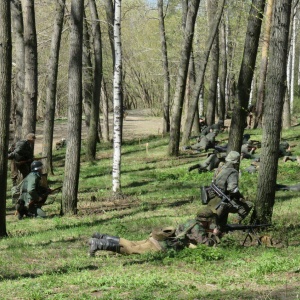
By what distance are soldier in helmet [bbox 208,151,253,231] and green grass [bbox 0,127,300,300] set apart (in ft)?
1.70

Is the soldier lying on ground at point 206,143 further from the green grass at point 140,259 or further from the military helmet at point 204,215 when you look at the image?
the military helmet at point 204,215

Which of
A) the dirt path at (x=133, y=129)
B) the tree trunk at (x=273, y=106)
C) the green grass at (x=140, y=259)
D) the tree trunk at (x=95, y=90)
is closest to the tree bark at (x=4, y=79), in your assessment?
the green grass at (x=140, y=259)

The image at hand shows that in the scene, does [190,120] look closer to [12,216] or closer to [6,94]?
[12,216]

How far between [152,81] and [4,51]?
4790 centimetres

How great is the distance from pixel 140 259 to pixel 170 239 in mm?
726

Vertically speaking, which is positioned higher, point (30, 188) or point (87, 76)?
point (87, 76)

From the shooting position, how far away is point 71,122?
14.9m

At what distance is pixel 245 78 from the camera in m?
15.3

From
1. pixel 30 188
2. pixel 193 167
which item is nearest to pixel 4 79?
pixel 30 188

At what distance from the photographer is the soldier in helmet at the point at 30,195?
14.9 meters

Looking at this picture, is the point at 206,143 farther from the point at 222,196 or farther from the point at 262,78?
the point at 222,196

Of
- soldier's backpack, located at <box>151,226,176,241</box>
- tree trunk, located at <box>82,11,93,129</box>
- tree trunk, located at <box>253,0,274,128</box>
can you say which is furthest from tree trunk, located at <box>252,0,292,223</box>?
tree trunk, located at <box>82,11,93,129</box>

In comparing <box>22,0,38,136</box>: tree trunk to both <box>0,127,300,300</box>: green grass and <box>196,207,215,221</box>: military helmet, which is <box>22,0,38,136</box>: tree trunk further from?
<box>196,207,215,221</box>: military helmet

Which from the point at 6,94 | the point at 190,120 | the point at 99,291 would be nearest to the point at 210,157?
the point at 190,120
